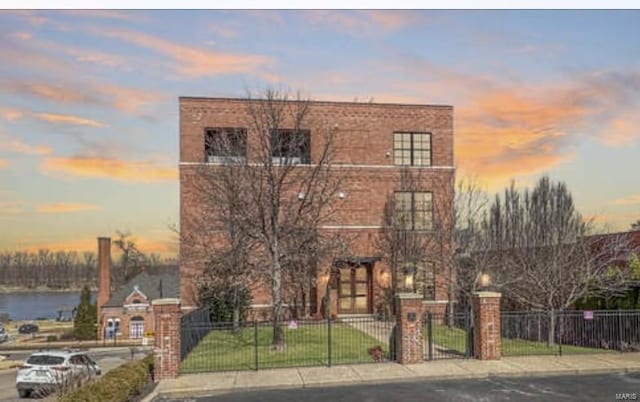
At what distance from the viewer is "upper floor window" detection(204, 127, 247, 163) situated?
84.3 feet

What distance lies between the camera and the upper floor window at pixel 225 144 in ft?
84.3

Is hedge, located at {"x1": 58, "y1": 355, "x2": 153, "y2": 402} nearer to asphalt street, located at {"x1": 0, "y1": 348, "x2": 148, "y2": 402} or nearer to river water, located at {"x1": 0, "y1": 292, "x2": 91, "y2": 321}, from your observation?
asphalt street, located at {"x1": 0, "y1": 348, "x2": 148, "y2": 402}

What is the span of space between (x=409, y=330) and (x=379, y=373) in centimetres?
178

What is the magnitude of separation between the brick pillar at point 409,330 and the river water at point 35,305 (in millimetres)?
102896

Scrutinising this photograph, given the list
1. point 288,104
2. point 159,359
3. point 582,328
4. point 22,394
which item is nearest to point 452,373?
point 159,359

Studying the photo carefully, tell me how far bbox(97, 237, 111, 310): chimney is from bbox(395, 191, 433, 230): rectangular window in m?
43.3

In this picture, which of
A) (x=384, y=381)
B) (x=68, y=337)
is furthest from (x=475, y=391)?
(x=68, y=337)

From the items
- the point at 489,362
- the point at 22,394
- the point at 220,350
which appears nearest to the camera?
the point at 489,362

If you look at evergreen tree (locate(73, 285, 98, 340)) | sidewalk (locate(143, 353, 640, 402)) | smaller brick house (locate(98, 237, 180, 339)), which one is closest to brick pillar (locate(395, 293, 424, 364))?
sidewalk (locate(143, 353, 640, 402))

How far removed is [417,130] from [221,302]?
1381cm

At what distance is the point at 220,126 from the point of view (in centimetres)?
3022

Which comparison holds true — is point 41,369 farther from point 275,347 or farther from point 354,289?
point 354,289

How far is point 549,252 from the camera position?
26.2 metres

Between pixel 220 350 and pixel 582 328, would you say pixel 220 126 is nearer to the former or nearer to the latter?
pixel 220 350
